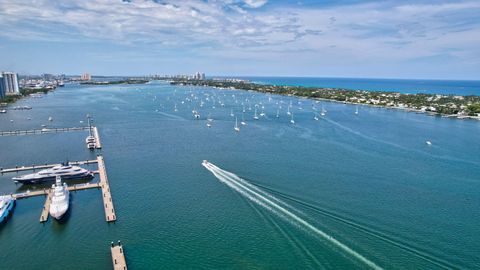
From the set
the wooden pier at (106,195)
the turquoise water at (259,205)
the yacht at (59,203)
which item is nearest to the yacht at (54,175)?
the turquoise water at (259,205)

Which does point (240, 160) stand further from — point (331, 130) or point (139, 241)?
point (331, 130)

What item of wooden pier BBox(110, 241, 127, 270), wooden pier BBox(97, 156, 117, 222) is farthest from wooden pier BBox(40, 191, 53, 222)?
wooden pier BBox(110, 241, 127, 270)

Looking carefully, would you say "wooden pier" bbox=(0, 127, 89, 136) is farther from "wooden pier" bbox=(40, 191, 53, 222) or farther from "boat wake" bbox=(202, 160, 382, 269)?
"boat wake" bbox=(202, 160, 382, 269)

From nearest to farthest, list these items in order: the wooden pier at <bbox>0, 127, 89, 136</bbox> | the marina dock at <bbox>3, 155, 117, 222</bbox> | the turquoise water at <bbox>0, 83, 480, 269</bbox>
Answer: the turquoise water at <bbox>0, 83, 480, 269</bbox>
the marina dock at <bbox>3, 155, 117, 222</bbox>
the wooden pier at <bbox>0, 127, 89, 136</bbox>

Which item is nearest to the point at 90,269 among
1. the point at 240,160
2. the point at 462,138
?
the point at 240,160

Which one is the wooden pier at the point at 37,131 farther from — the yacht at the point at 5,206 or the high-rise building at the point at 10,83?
the high-rise building at the point at 10,83
